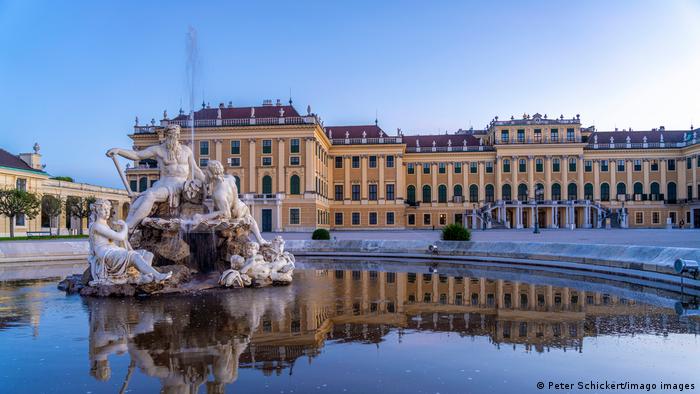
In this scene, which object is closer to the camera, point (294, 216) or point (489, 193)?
point (294, 216)

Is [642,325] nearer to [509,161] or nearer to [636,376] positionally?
[636,376]

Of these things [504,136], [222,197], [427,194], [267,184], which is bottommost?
[222,197]

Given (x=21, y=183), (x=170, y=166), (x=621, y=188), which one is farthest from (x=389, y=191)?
(x=170, y=166)

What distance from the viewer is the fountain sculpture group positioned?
9.23 m

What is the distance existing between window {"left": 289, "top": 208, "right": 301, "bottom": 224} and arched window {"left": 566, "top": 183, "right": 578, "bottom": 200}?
37.1m

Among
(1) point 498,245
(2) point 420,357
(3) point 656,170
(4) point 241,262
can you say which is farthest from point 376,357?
(3) point 656,170

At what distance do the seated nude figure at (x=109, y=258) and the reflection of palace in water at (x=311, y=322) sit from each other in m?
0.61

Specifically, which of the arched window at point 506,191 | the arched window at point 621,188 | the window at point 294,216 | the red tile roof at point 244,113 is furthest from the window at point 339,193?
the arched window at point 621,188

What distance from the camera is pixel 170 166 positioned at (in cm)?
1141

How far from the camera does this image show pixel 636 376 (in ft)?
15.2

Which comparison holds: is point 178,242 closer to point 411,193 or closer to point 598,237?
point 598,237

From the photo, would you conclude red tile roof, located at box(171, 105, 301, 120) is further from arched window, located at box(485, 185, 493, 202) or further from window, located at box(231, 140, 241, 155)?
arched window, located at box(485, 185, 493, 202)

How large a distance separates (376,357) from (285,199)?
50555mm

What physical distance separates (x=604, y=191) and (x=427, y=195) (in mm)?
23573
